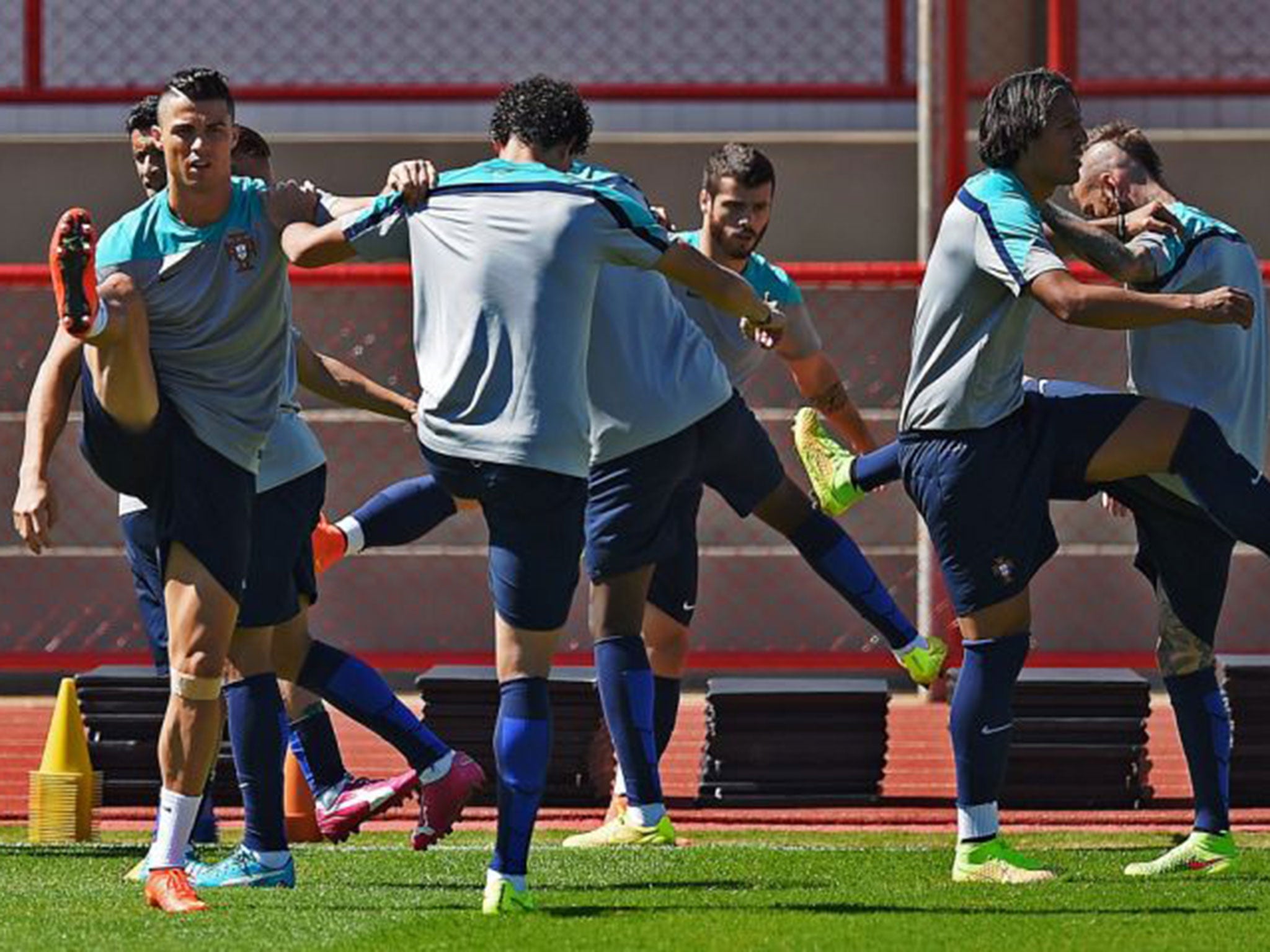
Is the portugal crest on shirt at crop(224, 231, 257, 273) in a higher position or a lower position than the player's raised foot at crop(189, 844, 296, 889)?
higher

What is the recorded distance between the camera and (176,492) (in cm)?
704

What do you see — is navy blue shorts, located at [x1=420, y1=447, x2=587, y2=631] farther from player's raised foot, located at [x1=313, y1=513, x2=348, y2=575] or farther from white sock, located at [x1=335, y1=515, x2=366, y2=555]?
white sock, located at [x1=335, y1=515, x2=366, y2=555]

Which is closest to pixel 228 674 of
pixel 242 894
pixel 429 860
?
pixel 242 894

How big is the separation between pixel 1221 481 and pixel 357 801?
2349mm

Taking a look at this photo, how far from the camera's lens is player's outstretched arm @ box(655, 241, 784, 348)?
6871mm

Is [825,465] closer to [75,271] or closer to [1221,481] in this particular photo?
[1221,481]

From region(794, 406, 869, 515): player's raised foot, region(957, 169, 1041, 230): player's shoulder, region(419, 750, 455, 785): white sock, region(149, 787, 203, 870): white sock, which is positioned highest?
region(957, 169, 1041, 230): player's shoulder

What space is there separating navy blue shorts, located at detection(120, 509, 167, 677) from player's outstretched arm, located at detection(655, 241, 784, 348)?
1713mm

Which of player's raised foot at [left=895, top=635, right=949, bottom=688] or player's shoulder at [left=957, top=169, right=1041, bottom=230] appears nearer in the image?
player's shoulder at [left=957, top=169, right=1041, bottom=230]

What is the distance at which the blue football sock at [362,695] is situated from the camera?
7.92m

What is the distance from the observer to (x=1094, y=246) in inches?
291

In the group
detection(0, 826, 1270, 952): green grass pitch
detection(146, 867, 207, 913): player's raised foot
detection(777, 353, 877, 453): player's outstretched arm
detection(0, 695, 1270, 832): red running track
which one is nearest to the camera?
detection(0, 826, 1270, 952): green grass pitch

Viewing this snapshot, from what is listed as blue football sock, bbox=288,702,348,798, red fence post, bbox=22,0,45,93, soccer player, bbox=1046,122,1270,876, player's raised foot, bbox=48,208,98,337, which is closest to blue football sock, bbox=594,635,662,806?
blue football sock, bbox=288,702,348,798

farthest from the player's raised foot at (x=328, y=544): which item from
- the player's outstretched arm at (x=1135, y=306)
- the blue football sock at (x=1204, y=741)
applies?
the player's outstretched arm at (x=1135, y=306)
